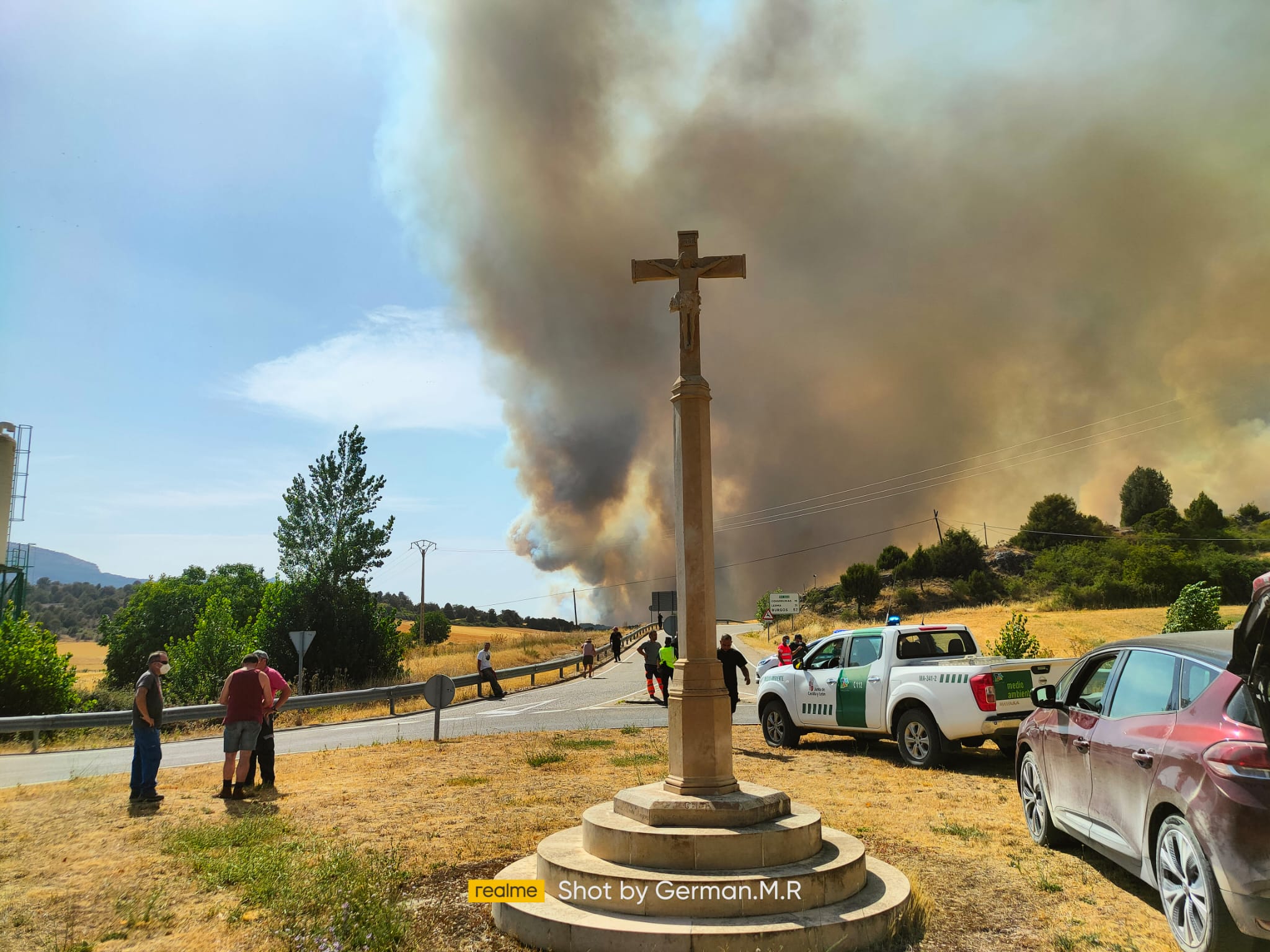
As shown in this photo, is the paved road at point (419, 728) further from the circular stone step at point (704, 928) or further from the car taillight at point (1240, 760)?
the car taillight at point (1240, 760)

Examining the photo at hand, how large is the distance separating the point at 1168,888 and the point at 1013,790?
5.05 metres

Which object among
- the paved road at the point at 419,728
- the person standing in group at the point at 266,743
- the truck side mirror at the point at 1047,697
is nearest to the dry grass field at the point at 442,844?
the person standing in group at the point at 266,743

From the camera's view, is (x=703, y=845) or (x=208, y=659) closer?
(x=703, y=845)

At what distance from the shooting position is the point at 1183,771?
4219mm

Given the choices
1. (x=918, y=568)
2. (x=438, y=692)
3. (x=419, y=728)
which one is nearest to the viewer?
(x=438, y=692)

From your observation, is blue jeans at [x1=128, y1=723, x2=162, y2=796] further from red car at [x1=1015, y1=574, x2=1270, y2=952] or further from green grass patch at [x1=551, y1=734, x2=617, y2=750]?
red car at [x1=1015, y1=574, x2=1270, y2=952]

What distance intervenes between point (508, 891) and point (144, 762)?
625 centimetres

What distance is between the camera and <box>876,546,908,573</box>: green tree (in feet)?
308

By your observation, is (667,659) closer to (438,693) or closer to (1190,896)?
(438,693)

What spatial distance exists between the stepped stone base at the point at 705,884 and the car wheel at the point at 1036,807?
64.7 inches

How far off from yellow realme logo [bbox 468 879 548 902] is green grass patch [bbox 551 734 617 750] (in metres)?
7.63

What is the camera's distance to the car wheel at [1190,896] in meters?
3.84

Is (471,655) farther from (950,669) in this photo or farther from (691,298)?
(691,298)

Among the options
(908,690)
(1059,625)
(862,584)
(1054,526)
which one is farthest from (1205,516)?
(908,690)
